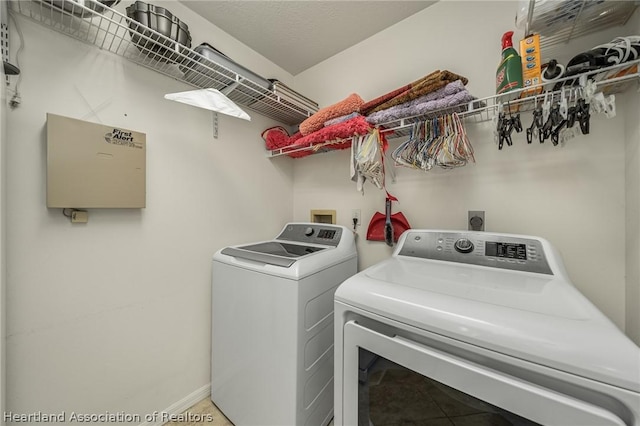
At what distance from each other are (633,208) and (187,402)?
240 centimetres

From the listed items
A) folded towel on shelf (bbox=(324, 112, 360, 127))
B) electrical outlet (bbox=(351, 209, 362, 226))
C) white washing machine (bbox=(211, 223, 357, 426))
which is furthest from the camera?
electrical outlet (bbox=(351, 209, 362, 226))

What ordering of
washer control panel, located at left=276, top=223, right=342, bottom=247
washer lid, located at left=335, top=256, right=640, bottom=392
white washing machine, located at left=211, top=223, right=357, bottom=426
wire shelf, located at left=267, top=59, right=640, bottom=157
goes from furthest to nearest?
1. washer control panel, located at left=276, top=223, right=342, bottom=247
2. white washing machine, located at left=211, top=223, right=357, bottom=426
3. wire shelf, located at left=267, top=59, right=640, bottom=157
4. washer lid, located at left=335, top=256, right=640, bottom=392

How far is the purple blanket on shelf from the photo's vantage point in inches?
41.9

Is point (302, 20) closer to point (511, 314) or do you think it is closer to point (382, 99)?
point (382, 99)

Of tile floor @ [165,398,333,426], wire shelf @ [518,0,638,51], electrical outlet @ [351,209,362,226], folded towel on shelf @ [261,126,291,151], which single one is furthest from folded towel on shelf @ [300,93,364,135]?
tile floor @ [165,398,333,426]

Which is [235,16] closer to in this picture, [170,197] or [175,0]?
[175,0]

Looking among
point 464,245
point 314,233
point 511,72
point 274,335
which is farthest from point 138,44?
point 464,245

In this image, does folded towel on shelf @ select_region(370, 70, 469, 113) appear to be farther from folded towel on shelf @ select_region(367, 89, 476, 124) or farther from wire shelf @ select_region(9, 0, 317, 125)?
wire shelf @ select_region(9, 0, 317, 125)

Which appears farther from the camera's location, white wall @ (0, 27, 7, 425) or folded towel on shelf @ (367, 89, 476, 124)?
folded towel on shelf @ (367, 89, 476, 124)

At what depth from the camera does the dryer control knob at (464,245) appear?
1046 mm

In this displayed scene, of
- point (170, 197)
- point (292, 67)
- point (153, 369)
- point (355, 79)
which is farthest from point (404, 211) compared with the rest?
point (153, 369)

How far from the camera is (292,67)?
6.72 feet

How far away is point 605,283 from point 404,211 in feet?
3.02

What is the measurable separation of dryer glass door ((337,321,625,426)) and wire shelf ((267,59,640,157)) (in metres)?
1.04
